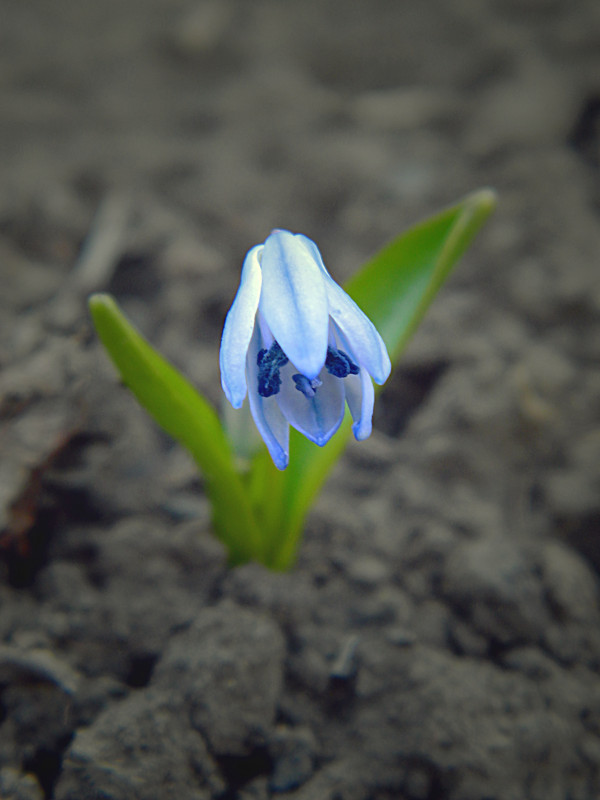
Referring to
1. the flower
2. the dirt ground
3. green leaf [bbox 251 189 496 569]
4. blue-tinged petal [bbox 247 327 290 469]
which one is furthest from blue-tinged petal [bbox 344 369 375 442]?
the dirt ground

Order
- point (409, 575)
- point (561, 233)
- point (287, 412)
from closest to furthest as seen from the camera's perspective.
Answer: point (287, 412) < point (409, 575) < point (561, 233)

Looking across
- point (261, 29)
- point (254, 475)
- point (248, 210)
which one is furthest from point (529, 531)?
point (261, 29)

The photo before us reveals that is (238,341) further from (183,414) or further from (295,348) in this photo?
(183,414)

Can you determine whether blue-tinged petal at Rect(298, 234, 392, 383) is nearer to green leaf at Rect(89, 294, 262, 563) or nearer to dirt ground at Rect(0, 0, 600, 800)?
green leaf at Rect(89, 294, 262, 563)

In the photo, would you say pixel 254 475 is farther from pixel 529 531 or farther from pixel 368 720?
pixel 529 531

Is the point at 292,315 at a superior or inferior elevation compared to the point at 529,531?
superior
